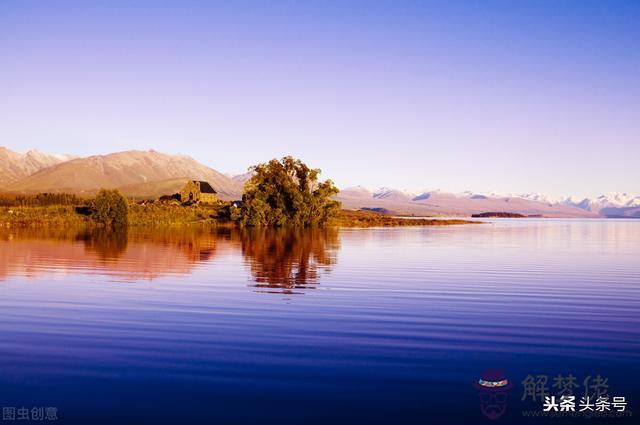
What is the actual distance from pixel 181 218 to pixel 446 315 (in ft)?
315

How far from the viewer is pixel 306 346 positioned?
1289cm

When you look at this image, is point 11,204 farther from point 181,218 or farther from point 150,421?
point 150,421

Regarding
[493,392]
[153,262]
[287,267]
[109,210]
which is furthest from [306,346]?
[109,210]

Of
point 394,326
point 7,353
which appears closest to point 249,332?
point 394,326

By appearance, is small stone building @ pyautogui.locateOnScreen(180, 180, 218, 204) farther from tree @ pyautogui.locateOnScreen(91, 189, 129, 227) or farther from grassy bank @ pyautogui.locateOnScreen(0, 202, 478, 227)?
tree @ pyautogui.locateOnScreen(91, 189, 129, 227)

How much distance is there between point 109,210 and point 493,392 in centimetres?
9205

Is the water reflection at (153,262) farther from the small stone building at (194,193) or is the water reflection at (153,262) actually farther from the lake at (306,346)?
the small stone building at (194,193)

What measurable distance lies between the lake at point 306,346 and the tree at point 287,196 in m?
77.4

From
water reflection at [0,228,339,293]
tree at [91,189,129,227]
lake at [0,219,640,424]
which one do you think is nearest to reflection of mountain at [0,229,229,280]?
water reflection at [0,228,339,293]

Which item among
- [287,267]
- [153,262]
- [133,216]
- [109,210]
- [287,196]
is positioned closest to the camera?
[287,267]

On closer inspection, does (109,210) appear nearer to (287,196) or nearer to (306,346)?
(287,196)

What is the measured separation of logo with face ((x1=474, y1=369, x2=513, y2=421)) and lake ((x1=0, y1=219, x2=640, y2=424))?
0.05 meters

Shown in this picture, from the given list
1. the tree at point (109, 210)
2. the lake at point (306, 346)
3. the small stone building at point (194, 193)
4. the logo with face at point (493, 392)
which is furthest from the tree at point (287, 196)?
the logo with face at point (493, 392)

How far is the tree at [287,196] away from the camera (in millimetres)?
104375
